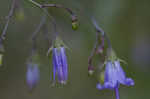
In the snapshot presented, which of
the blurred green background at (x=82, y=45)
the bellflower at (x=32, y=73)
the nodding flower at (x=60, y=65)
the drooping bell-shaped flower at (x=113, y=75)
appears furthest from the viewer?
the blurred green background at (x=82, y=45)

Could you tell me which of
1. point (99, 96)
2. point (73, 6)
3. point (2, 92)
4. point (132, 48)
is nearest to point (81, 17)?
point (73, 6)

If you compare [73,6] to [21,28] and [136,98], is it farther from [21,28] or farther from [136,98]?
[136,98]

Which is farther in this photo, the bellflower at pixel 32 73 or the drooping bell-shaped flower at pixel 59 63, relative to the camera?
the bellflower at pixel 32 73

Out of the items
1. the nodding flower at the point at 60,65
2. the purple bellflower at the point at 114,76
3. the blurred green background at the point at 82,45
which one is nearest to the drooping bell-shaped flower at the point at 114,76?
the purple bellflower at the point at 114,76

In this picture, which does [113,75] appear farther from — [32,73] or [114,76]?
[32,73]

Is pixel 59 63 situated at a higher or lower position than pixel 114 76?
higher

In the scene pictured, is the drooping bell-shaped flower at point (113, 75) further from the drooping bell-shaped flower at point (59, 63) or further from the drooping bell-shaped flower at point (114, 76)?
the drooping bell-shaped flower at point (59, 63)

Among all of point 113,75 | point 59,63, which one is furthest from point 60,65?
point 113,75
